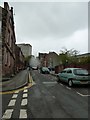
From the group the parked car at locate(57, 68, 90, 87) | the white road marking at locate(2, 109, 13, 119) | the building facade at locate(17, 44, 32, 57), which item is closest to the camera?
the white road marking at locate(2, 109, 13, 119)

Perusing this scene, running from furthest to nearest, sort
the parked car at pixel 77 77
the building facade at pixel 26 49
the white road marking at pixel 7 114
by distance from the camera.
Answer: the building facade at pixel 26 49 < the parked car at pixel 77 77 < the white road marking at pixel 7 114

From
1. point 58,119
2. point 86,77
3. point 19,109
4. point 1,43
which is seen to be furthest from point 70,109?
point 1,43

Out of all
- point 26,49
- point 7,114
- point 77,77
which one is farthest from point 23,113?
point 26,49

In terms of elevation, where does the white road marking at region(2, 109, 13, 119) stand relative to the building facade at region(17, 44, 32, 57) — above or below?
below

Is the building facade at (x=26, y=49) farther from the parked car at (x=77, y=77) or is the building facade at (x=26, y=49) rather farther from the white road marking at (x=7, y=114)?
the white road marking at (x=7, y=114)

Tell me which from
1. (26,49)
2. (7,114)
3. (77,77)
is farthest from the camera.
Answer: (26,49)

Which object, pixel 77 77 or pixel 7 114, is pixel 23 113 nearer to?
pixel 7 114

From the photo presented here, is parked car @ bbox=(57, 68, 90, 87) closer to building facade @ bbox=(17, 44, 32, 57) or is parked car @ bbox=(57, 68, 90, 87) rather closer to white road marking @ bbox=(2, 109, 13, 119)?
white road marking @ bbox=(2, 109, 13, 119)

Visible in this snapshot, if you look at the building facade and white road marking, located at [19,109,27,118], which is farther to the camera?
the building facade

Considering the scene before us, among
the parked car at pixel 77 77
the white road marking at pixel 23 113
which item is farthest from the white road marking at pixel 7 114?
the parked car at pixel 77 77

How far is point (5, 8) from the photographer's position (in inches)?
938

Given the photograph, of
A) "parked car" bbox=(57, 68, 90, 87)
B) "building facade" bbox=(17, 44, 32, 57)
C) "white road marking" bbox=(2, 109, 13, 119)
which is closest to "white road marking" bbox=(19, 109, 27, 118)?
"white road marking" bbox=(2, 109, 13, 119)

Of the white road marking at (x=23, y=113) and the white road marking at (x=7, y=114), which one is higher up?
the white road marking at (x=23, y=113)

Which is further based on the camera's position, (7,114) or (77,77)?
(77,77)
